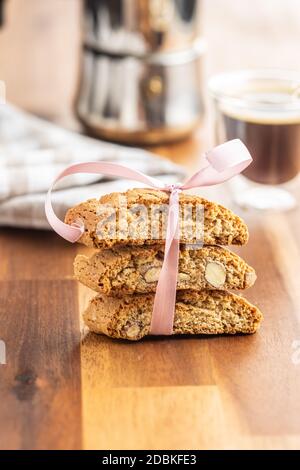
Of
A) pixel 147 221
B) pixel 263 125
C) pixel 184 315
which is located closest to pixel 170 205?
pixel 147 221

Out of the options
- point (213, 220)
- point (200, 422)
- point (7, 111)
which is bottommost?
point (7, 111)

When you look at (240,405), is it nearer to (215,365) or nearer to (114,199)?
(215,365)

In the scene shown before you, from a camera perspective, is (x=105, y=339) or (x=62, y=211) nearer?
(x=105, y=339)

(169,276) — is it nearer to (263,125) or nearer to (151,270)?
(151,270)

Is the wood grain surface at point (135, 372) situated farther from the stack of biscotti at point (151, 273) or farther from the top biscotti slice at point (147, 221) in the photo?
the top biscotti slice at point (147, 221)
